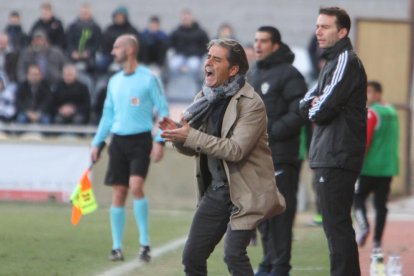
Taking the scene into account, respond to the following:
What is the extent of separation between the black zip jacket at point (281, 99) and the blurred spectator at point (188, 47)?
1122cm

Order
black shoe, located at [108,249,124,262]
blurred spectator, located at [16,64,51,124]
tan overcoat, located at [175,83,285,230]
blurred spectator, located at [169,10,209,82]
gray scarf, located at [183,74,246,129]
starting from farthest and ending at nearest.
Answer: blurred spectator, located at [169,10,209,82] < blurred spectator, located at [16,64,51,124] < black shoe, located at [108,249,124,262] < gray scarf, located at [183,74,246,129] < tan overcoat, located at [175,83,285,230]

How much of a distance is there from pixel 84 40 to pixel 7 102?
7.54ft

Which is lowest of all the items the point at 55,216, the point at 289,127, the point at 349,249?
the point at 55,216

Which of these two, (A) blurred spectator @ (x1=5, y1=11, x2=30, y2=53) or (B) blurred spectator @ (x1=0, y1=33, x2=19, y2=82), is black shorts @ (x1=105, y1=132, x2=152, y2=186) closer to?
(B) blurred spectator @ (x1=0, y1=33, x2=19, y2=82)

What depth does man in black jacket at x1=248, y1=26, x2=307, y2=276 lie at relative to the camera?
983 centimetres

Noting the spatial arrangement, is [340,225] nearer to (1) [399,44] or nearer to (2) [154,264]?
(2) [154,264]

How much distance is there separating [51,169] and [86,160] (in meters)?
0.57

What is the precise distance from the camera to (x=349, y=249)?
816 centimetres

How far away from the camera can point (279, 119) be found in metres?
9.88

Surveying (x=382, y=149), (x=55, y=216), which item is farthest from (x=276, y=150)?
(x=55, y=216)

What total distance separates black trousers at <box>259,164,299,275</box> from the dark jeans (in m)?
2.39

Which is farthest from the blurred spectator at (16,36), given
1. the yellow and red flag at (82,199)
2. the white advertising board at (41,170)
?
the yellow and red flag at (82,199)

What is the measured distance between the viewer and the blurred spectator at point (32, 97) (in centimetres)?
1919

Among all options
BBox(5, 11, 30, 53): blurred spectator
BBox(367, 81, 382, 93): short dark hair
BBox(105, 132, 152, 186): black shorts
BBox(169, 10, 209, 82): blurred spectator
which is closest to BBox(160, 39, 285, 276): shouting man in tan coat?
BBox(105, 132, 152, 186): black shorts
